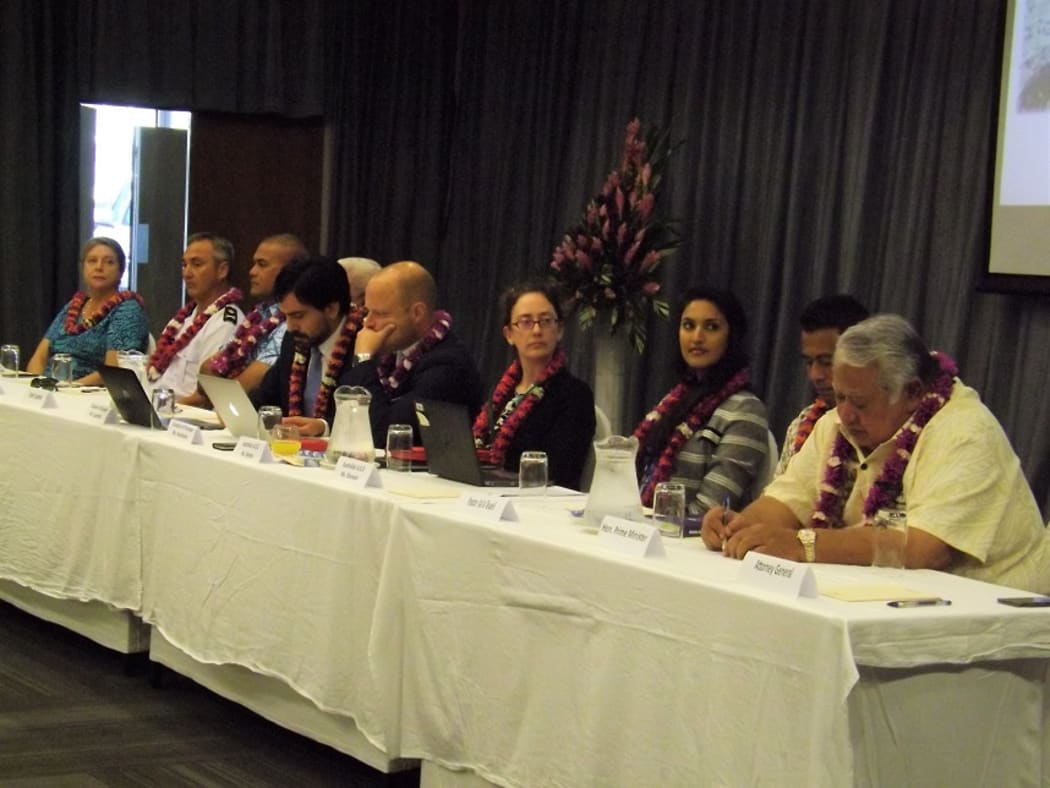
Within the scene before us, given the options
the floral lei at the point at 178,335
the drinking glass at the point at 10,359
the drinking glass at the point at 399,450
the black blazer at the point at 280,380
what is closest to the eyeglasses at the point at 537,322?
the drinking glass at the point at 399,450

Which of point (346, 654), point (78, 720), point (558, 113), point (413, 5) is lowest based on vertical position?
point (78, 720)

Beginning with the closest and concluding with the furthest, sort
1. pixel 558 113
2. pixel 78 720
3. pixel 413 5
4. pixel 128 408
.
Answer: pixel 78 720
pixel 128 408
pixel 558 113
pixel 413 5

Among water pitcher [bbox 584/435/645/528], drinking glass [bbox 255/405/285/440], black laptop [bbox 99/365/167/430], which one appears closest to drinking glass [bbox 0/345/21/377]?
black laptop [bbox 99/365/167/430]

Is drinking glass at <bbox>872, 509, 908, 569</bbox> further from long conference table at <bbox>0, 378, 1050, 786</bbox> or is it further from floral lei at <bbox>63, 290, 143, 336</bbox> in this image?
floral lei at <bbox>63, 290, 143, 336</bbox>

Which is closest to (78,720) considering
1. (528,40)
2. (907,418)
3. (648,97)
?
(907,418)

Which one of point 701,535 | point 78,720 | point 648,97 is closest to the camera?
point 701,535

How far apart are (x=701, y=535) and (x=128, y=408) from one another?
6.40 ft

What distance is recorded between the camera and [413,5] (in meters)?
8.15

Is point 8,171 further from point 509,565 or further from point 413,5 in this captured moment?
point 509,565

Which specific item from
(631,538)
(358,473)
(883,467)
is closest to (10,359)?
(358,473)

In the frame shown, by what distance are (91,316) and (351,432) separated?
2.66 m

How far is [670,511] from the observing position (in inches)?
109

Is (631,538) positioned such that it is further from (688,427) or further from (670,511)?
(688,427)

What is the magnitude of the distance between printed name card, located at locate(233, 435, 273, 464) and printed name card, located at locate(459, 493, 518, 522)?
26.7 inches
